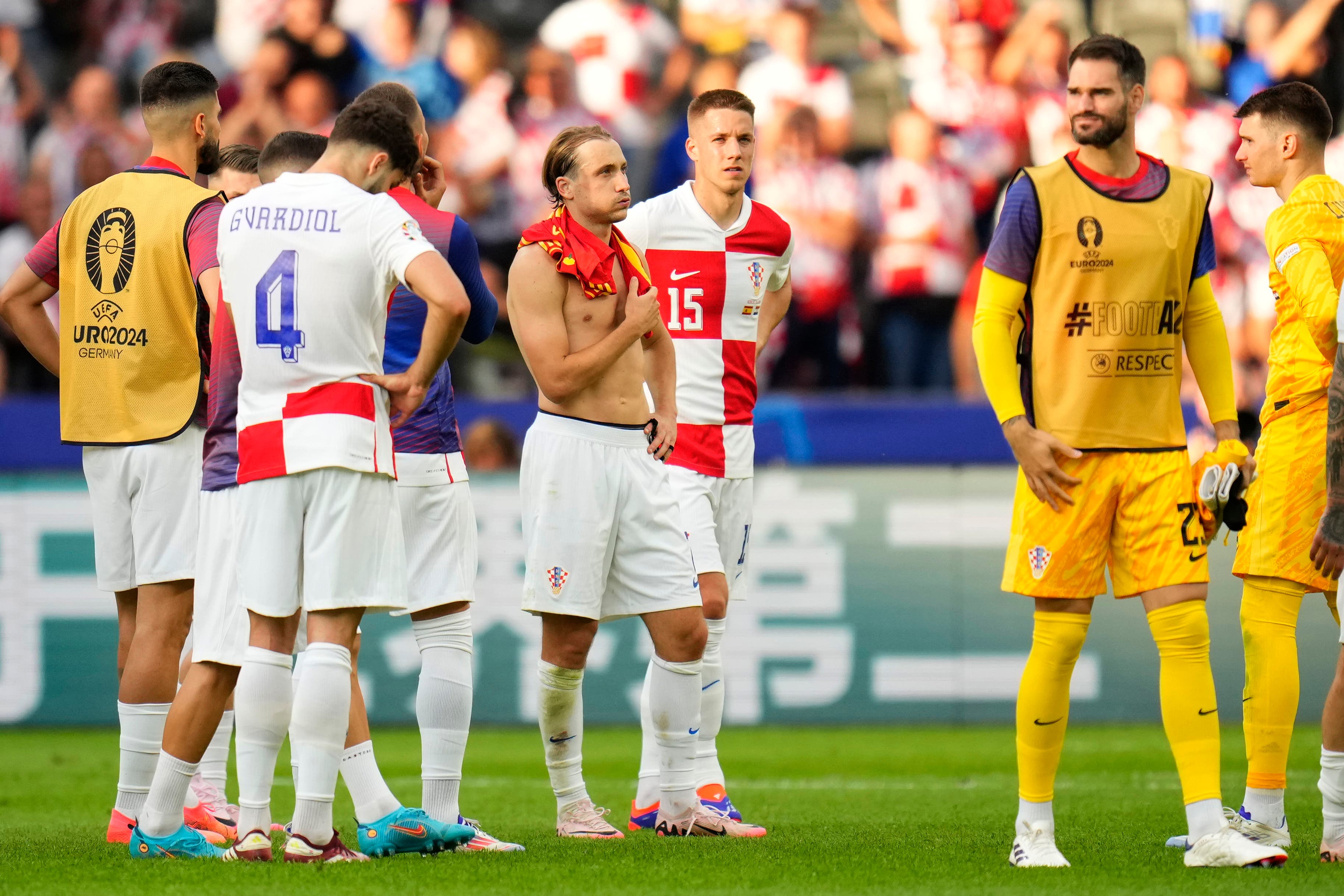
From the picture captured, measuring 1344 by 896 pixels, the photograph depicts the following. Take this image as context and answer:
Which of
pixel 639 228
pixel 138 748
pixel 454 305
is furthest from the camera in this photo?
pixel 639 228

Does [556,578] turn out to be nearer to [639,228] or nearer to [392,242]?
[392,242]

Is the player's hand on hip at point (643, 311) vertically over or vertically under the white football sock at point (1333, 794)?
over

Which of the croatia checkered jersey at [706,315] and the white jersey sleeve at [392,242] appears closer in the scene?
Result: the white jersey sleeve at [392,242]

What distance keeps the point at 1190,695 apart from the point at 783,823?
2.00 metres

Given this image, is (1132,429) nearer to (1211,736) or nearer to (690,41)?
(1211,736)

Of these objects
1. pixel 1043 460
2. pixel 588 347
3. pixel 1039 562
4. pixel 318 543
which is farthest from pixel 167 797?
pixel 1043 460

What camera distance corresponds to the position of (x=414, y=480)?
18.1ft

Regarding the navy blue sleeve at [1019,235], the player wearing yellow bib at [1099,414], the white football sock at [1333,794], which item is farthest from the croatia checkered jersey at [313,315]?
the white football sock at [1333,794]

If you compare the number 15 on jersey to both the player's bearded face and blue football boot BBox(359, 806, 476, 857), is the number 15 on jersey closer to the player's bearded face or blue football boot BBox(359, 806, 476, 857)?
the player's bearded face

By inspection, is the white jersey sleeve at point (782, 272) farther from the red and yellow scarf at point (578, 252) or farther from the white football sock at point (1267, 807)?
the white football sock at point (1267, 807)

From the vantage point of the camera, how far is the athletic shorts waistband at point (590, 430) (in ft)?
18.3

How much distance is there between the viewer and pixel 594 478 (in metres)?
5.54

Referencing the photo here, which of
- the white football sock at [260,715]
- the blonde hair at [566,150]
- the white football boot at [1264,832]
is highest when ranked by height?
the blonde hair at [566,150]

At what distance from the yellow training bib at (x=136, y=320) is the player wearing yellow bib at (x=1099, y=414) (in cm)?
280
